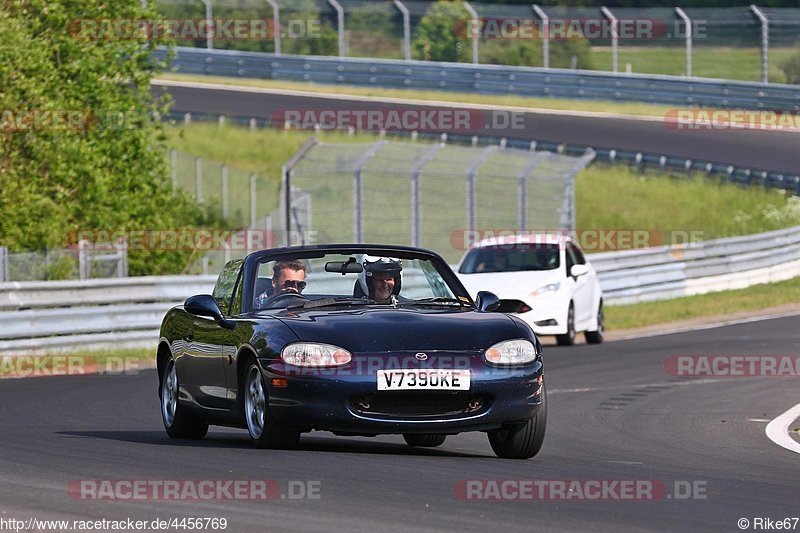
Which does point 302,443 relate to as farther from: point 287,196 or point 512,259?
point 287,196

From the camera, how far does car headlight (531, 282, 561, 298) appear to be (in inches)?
867

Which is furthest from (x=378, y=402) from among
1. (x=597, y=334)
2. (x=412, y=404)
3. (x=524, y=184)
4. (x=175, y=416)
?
(x=524, y=184)

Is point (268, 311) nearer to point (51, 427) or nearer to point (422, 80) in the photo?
point (51, 427)

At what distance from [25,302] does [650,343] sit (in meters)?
8.00

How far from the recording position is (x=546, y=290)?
22.1 meters

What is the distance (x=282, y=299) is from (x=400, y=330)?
4.12ft

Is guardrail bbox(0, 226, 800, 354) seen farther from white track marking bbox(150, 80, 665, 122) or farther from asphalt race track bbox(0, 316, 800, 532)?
white track marking bbox(150, 80, 665, 122)

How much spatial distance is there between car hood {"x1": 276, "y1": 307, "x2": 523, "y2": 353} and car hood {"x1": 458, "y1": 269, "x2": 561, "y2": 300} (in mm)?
11703

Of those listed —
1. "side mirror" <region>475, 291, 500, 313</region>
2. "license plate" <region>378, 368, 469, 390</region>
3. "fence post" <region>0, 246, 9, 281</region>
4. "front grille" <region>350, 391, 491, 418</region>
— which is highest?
"side mirror" <region>475, 291, 500, 313</region>

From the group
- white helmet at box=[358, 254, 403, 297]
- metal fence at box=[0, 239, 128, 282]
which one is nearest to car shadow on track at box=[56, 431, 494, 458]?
white helmet at box=[358, 254, 403, 297]

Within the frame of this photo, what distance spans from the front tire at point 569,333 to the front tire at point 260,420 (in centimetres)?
1233

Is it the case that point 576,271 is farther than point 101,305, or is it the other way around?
point 576,271

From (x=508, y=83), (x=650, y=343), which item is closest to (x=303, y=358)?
(x=650, y=343)

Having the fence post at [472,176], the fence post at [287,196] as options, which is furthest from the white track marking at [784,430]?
the fence post at [472,176]
